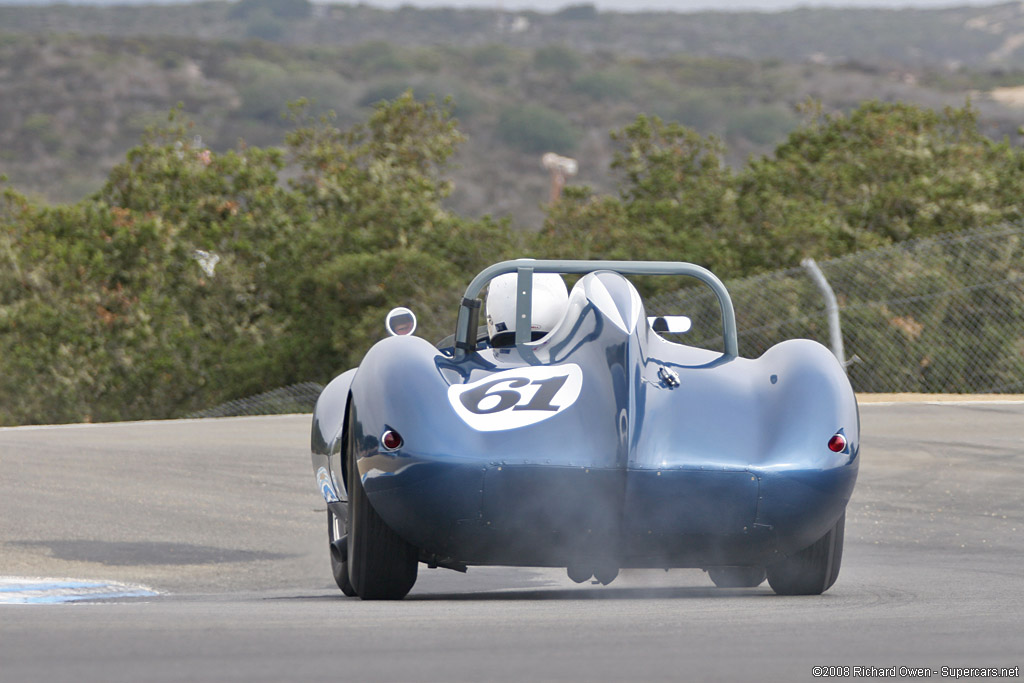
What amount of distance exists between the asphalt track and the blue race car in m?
0.21

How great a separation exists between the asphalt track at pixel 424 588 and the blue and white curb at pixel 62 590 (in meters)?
0.21

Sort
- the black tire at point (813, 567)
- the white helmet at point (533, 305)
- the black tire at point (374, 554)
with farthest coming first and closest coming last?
the white helmet at point (533, 305) → the black tire at point (813, 567) → the black tire at point (374, 554)

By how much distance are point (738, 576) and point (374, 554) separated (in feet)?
5.10

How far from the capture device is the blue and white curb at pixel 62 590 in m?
6.32

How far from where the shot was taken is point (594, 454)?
15.2 feet

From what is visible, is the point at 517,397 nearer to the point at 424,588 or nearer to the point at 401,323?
the point at 401,323

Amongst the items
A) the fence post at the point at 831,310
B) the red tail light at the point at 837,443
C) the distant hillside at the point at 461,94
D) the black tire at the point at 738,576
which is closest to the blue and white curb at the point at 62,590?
the black tire at the point at 738,576

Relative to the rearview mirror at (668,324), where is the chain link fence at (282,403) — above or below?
below

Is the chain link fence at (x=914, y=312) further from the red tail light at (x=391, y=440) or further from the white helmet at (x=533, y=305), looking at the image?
the red tail light at (x=391, y=440)

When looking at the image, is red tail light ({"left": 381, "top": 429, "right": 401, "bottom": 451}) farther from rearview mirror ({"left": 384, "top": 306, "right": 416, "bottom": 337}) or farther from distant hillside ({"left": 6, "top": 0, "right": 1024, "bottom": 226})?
distant hillside ({"left": 6, "top": 0, "right": 1024, "bottom": 226})

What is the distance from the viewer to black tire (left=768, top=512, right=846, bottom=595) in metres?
5.34

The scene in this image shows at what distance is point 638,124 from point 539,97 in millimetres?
139731

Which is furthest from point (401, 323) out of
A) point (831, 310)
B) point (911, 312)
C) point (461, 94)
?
point (461, 94)

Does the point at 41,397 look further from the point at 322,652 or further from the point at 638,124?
the point at 322,652
